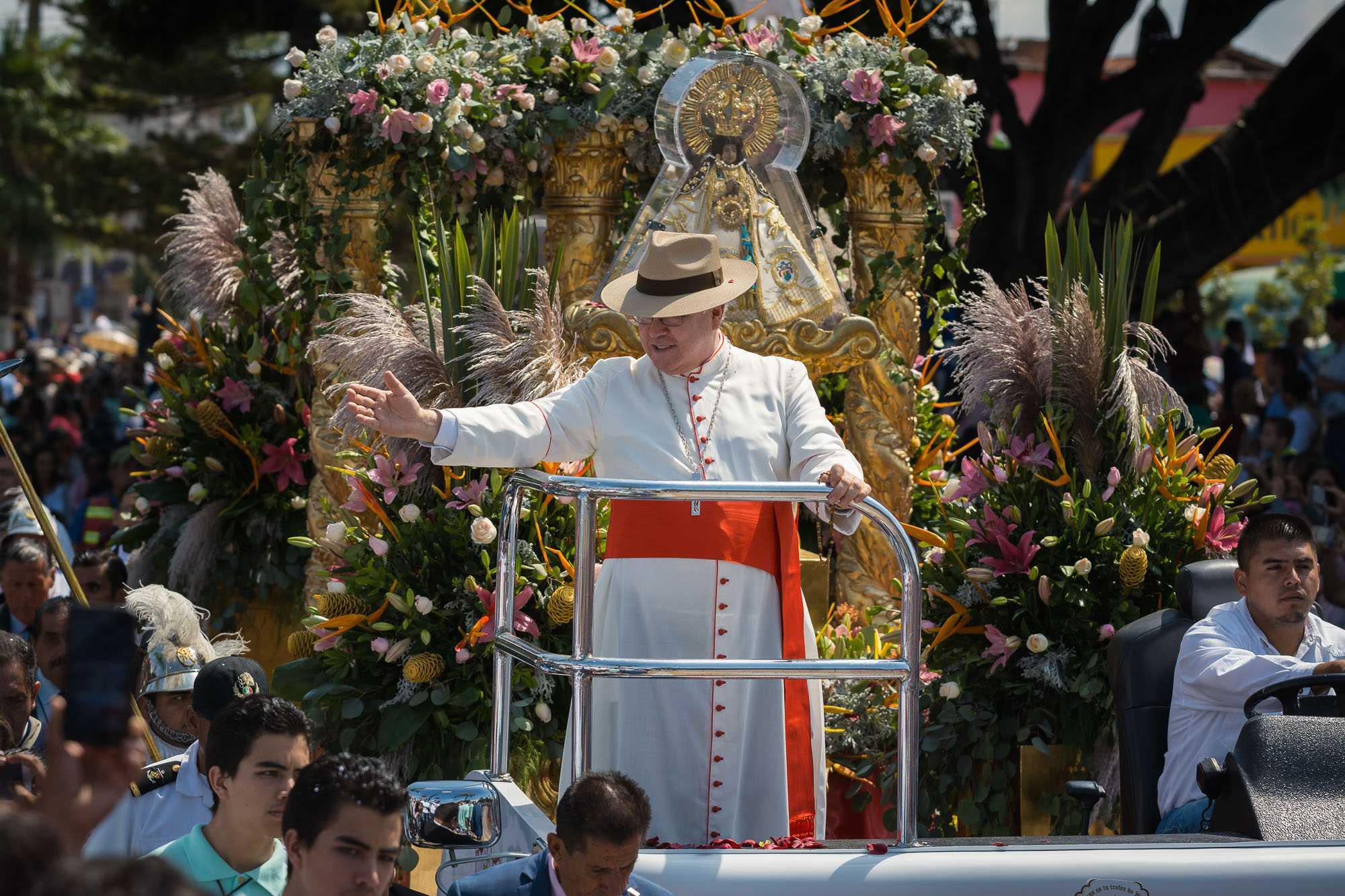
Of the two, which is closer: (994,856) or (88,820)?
(88,820)

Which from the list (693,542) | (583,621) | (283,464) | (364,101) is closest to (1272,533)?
(693,542)

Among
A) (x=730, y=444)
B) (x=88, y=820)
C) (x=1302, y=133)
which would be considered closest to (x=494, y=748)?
(x=730, y=444)

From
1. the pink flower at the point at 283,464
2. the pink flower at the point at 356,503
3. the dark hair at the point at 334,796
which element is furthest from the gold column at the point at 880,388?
the dark hair at the point at 334,796

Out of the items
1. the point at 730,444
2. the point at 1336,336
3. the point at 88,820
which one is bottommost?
the point at 88,820

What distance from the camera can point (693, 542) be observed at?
4.80 m

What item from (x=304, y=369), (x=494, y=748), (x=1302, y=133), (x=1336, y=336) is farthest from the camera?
(x=1302, y=133)

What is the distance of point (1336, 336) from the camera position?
12.0 metres

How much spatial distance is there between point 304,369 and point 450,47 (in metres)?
1.62

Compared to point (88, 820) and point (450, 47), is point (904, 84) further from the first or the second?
point (88, 820)

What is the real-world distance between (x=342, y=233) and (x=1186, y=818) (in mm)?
4026

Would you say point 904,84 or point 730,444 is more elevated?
point 904,84

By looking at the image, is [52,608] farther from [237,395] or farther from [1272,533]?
[1272,533]

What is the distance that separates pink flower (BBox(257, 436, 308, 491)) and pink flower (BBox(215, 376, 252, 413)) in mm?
234

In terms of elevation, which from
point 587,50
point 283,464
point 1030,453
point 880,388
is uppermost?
point 587,50
